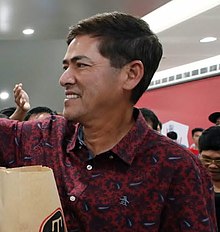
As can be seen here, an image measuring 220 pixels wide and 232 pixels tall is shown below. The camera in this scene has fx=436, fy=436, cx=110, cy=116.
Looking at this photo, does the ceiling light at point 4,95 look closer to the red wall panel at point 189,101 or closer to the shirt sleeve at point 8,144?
the red wall panel at point 189,101

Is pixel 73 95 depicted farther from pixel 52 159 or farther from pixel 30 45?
pixel 30 45

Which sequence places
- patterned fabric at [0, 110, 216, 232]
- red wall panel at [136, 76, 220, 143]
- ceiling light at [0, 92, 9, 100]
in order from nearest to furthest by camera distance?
1. patterned fabric at [0, 110, 216, 232]
2. ceiling light at [0, 92, 9, 100]
3. red wall panel at [136, 76, 220, 143]

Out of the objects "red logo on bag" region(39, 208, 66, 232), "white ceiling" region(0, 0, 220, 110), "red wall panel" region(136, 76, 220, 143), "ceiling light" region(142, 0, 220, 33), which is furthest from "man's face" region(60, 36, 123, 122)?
"red wall panel" region(136, 76, 220, 143)

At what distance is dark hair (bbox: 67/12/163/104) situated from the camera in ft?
3.29

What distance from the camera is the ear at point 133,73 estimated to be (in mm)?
1033

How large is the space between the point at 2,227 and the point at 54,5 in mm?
3301

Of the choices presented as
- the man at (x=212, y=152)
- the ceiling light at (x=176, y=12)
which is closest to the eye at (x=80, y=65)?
the man at (x=212, y=152)

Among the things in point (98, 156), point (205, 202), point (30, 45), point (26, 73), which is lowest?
point (205, 202)

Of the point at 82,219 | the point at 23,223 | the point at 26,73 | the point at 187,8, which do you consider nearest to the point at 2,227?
the point at 23,223

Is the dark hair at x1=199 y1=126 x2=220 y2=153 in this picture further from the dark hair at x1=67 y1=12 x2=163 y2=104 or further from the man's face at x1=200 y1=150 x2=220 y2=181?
the dark hair at x1=67 y1=12 x2=163 y2=104

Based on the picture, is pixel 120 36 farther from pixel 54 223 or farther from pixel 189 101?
pixel 189 101

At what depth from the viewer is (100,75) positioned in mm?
979

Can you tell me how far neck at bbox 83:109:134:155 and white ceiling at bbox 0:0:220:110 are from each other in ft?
9.43

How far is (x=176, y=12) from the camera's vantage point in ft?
15.3
